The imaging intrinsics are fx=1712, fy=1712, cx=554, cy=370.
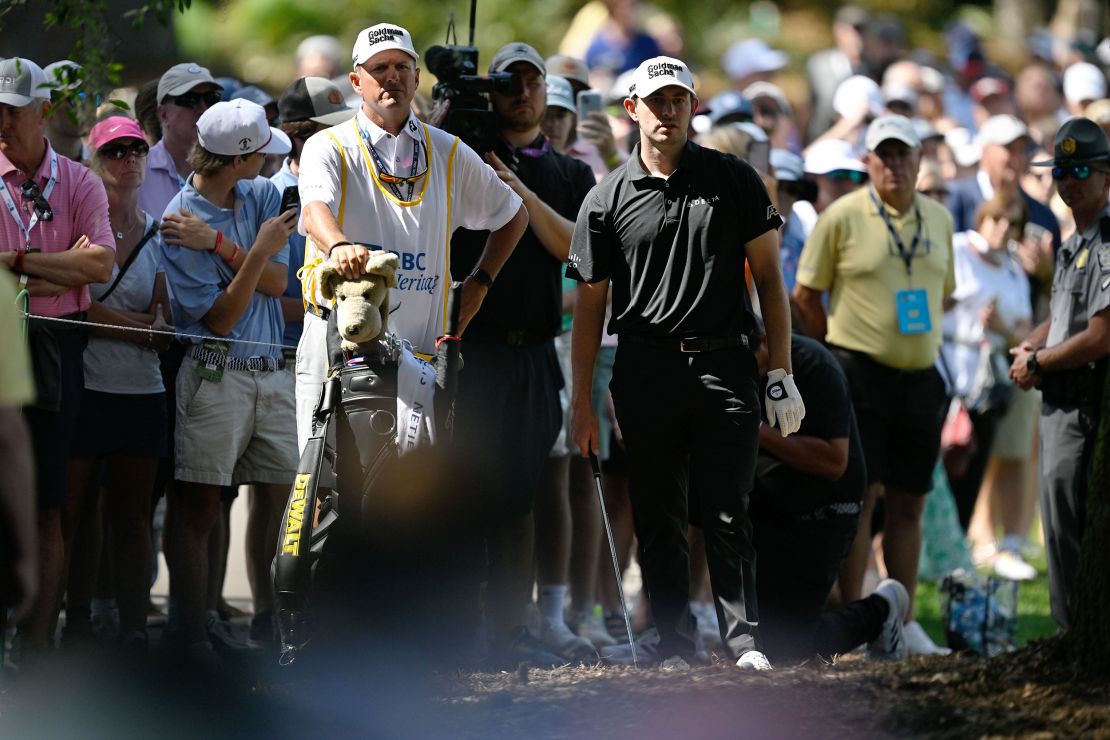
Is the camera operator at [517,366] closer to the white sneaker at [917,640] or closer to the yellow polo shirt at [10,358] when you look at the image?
the white sneaker at [917,640]

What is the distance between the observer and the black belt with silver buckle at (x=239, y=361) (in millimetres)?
7598

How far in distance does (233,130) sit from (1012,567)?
6444mm

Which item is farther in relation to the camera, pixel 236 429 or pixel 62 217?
pixel 236 429

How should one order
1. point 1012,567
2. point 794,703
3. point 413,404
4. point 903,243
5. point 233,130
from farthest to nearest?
point 1012,567
point 903,243
point 233,130
point 413,404
point 794,703

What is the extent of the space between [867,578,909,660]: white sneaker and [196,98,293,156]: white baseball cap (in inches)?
140

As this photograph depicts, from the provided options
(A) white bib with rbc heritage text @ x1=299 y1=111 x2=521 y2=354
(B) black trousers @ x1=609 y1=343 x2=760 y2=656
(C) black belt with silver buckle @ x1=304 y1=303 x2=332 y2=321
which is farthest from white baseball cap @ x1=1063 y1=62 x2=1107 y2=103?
(C) black belt with silver buckle @ x1=304 y1=303 x2=332 y2=321

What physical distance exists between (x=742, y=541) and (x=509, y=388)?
139 centimetres

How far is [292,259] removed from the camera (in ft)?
26.9

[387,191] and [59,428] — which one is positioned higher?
[387,191]

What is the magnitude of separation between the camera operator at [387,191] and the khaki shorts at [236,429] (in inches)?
45.5

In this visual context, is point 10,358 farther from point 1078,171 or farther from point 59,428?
point 1078,171

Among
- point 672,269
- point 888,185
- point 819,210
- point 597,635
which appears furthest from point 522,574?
point 819,210

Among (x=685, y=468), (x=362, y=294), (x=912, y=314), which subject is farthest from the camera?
(x=912, y=314)

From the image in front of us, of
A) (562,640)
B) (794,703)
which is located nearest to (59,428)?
(562,640)
